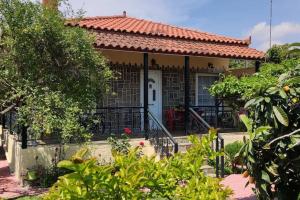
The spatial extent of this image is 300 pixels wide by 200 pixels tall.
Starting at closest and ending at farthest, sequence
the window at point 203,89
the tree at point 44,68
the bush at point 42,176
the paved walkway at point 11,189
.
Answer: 1. the tree at point 44,68
2. the paved walkway at point 11,189
3. the bush at point 42,176
4. the window at point 203,89

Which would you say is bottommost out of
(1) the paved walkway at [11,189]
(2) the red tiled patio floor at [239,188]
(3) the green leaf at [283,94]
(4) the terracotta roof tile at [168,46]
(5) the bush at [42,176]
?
(1) the paved walkway at [11,189]

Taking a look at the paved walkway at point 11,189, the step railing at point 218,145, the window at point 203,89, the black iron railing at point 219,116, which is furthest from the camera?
the window at point 203,89

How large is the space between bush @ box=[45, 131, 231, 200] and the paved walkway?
6155 mm

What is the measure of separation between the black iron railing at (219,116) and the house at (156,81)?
0.04 metres

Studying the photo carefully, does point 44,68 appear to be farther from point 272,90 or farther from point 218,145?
point 272,90

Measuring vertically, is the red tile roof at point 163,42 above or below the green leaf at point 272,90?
above

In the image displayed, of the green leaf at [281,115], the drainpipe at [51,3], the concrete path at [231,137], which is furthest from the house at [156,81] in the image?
the green leaf at [281,115]

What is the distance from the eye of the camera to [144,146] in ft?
38.0

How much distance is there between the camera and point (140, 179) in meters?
2.57

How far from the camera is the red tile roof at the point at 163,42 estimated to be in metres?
12.3

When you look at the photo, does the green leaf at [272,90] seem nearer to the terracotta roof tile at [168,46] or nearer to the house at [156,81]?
the house at [156,81]

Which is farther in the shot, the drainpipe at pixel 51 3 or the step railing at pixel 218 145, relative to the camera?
the step railing at pixel 218 145

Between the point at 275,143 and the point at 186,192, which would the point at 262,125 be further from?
the point at 186,192

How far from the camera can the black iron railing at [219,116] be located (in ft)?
48.3
